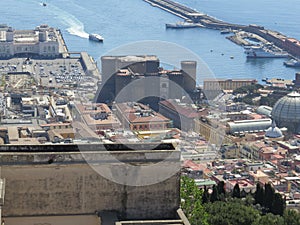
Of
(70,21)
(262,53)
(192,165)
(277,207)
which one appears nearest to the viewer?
(277,207)

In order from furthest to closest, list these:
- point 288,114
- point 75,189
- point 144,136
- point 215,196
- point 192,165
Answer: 1. point 288,114
2. point 192,165
3. point 215,196
4. point 144,136
5. point 75,189

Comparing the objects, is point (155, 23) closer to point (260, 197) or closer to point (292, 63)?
point (292, 63)

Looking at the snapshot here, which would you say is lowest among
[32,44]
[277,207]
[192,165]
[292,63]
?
[192,165]

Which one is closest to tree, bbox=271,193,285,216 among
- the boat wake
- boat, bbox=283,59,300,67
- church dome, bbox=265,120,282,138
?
church dome, bbox=265,120,282,138

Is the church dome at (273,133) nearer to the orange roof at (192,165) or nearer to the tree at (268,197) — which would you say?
the orange roof at (192,165)

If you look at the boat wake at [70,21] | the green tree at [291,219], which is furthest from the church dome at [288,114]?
the boat wake at [70,21]

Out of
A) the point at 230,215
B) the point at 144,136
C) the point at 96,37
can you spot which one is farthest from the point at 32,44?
the point at 230,215
